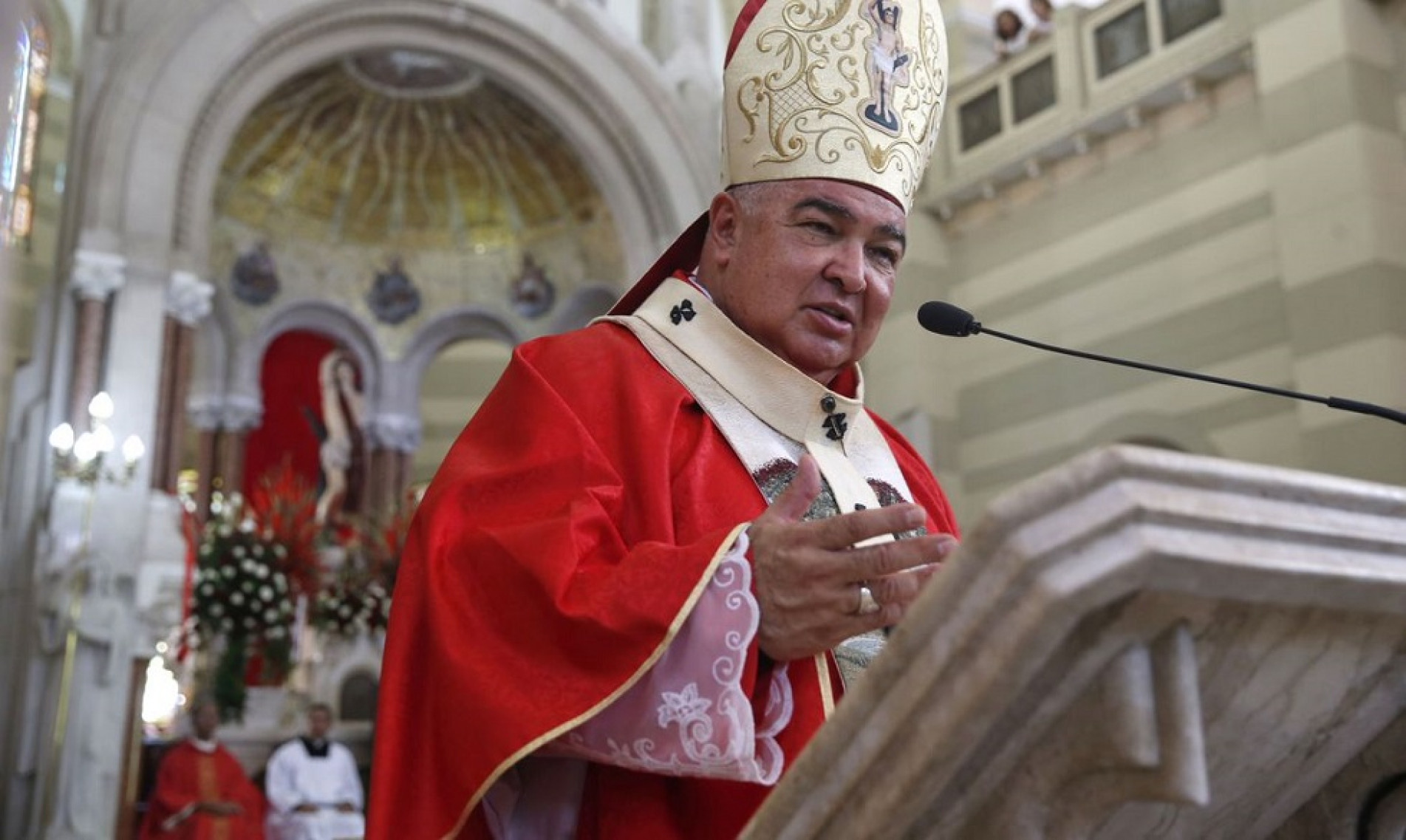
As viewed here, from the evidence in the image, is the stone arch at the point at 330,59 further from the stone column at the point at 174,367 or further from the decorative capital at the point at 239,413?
the decorative capital at the point at 239,413

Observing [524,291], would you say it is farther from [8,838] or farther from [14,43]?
[14,43]

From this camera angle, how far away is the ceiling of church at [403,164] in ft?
41.6

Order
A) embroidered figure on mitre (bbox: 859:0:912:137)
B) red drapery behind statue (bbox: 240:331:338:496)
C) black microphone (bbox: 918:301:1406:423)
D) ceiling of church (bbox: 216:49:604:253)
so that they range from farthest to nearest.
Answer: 1. red drapery behind statue (bbox: 240:331:338:496)
2. ceiling of church (bbox: 216:49:604:253)
3. embroidered figure on mitre (bbox: 859:0:912:137)
4. black microphone (bbox: 918:301:1406:423)

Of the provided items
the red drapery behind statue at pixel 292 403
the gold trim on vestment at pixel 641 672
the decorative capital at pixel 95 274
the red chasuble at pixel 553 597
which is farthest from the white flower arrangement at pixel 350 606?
the gold trim on vestment at pixel 641 672

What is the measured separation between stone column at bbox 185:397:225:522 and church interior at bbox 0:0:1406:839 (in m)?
0.03

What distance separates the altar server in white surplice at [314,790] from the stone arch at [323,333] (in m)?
5.45

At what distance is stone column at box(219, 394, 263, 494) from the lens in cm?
1293

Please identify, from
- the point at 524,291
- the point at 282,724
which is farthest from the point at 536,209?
the point at 282,724

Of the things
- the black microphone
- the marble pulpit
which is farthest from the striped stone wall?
the marble pulpit

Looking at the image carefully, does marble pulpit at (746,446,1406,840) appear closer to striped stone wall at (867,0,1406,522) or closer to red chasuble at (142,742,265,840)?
striped stone wall at (867,0,1406,522)

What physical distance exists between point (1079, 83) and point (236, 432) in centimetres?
798

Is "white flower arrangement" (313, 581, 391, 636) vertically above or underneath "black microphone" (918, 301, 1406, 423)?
above

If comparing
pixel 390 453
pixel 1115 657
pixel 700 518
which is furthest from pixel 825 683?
pixel 390 453

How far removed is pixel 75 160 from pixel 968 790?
32.1ft
